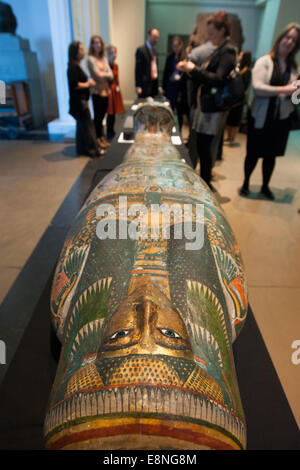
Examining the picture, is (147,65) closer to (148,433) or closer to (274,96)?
(274,96)

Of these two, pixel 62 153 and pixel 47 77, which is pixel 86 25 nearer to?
pixel 47 77

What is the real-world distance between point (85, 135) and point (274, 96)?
312cm

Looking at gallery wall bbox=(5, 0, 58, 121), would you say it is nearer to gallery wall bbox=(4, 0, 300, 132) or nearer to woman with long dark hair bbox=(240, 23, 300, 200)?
gallery wall bbox=(4, 0, 300, 132)

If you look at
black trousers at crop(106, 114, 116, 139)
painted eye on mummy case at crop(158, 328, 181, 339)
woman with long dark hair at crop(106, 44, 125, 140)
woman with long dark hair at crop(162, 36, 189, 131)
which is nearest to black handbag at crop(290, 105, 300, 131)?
woman with long dark hair at crop(162, 36, 189, 131)

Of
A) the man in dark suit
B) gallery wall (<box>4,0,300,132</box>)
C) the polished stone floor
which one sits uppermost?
gallery wall (<box>4,0,300,132</box>)

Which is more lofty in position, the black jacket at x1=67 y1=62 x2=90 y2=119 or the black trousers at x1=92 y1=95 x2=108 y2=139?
the black jacket at x1=67 y1=62 x2=90 y2=119

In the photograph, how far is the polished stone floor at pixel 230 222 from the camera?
2146 millimetres

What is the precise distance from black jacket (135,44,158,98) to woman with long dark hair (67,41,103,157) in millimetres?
1574

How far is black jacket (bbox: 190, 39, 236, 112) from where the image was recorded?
2.79m

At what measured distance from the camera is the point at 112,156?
3.33m

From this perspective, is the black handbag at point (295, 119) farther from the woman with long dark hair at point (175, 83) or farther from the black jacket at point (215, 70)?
the woman with long dark hair at point (175, 83)

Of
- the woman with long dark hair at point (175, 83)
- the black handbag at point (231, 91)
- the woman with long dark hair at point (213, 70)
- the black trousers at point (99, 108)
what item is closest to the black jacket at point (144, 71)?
the woman with long dark hair at point (175, 83)
